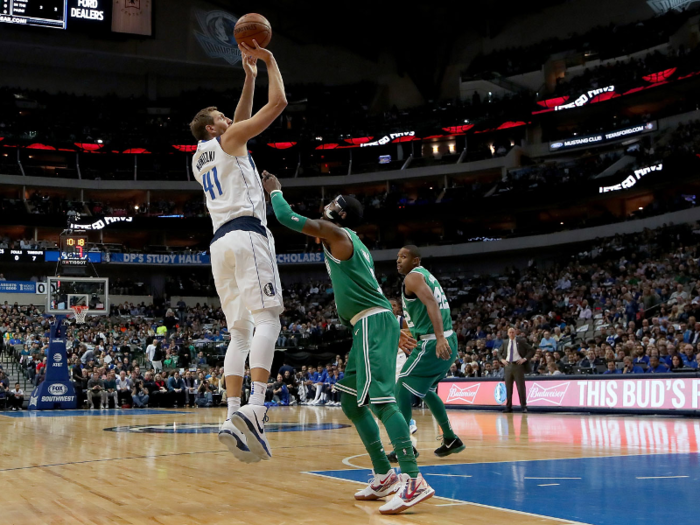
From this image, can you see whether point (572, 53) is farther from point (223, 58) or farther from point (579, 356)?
point (579, 356)

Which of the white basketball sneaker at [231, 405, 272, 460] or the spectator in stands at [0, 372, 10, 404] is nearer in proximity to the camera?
the white basketball sneaker at [231, 405, 272, 460]

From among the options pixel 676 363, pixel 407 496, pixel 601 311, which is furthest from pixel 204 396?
pixel 407 496

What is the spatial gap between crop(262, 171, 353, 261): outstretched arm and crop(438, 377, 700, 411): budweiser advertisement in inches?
410

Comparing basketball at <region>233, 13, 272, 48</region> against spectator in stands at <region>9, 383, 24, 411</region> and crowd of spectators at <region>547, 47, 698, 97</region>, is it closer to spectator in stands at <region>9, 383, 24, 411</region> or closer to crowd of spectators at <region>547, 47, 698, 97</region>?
spectator in stands at <region>9, 383, 24, 411</region>

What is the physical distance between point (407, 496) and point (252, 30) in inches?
129

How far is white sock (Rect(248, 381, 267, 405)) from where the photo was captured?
4660mm

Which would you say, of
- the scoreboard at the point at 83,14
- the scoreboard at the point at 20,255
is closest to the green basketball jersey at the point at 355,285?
the scoreboard at the point at 83,14

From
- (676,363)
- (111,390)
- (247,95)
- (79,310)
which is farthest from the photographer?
(111,390)

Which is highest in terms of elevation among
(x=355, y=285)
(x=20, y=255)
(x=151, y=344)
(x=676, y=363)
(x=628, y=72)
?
(x=628, y=72)

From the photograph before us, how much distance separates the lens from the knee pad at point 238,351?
5086 millimetres

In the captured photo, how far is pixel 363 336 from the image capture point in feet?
16.2

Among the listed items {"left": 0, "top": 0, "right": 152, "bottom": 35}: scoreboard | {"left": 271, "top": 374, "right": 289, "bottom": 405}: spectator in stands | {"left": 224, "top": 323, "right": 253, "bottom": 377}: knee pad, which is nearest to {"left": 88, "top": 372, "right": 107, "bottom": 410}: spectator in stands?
{"left": 271, "top": 374, "right": 289, "bottom": 405}: spectator in stands

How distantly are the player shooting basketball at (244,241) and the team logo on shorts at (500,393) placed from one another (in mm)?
12779

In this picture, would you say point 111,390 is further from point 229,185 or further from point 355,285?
point 355,285
